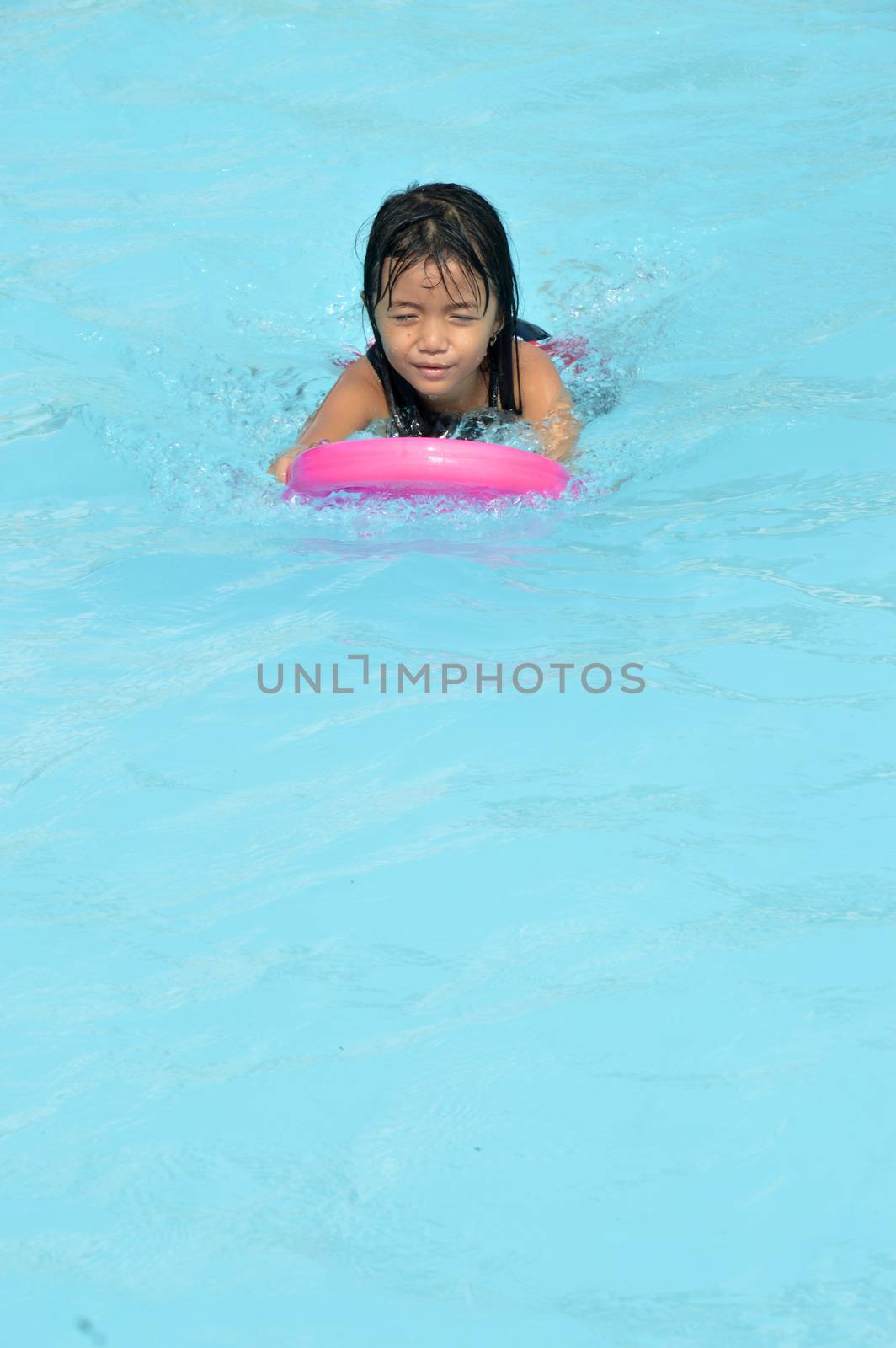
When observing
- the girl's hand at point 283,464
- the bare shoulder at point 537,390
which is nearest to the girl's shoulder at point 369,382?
the girl's hand at point 283,464

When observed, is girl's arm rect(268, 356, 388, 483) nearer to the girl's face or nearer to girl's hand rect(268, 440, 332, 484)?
girl's hand rect(268, 440, 332, 484)

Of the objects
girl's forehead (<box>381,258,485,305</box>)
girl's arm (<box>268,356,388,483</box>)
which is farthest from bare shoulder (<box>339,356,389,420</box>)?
girl's forehead (<box>381,258,485,305</box>)

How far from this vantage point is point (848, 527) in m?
3.62

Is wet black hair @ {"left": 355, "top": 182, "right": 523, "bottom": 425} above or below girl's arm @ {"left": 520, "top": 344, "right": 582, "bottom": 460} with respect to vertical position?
above

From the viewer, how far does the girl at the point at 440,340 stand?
153 inches

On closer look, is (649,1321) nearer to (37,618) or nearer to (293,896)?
(293,896)

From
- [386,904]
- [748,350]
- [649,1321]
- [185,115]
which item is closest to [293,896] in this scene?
[386,904]

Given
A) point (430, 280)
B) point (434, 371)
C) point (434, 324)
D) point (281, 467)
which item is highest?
point (430, 280)

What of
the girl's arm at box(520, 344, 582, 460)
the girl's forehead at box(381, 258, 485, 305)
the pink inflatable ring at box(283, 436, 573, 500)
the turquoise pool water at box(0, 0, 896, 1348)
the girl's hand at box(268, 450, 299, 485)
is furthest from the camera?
the girl's arm at box(520, 344, 582, 460)

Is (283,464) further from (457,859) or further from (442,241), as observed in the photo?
(457,859)

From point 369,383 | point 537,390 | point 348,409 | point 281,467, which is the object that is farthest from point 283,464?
point 537,390

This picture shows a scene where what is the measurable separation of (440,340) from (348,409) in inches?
20.9

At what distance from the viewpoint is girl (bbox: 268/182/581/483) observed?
3883mm

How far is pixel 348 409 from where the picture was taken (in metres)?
4.41
